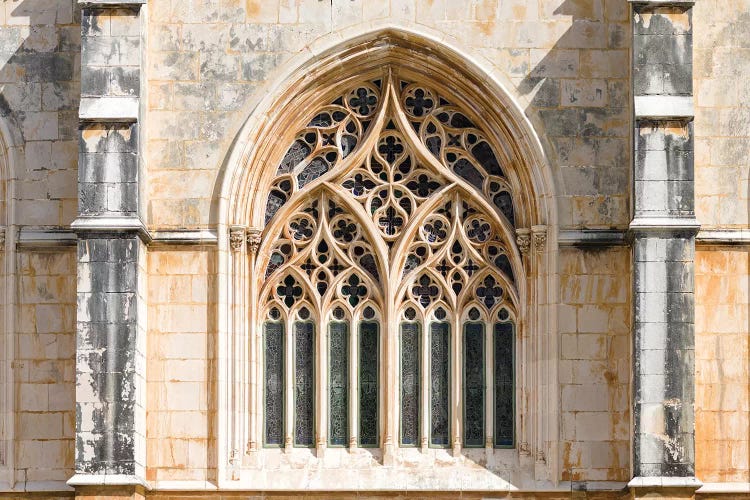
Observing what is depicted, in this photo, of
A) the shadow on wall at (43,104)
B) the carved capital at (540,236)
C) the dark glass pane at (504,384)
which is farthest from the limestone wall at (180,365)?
the carved capital at (540,236)

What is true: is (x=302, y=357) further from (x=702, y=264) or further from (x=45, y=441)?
(x=702, y=264)

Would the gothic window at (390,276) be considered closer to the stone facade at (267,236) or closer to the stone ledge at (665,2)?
the stone facade at (267,236)

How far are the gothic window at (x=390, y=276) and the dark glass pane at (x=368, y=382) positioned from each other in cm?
2

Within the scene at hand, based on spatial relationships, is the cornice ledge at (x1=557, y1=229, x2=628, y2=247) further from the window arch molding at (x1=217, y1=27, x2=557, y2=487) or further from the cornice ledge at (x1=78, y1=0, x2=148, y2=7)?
the cornice ledge at (x1=78, y1=0, x2=148, y2=7)

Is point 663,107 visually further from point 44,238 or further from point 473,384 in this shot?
point 44,238

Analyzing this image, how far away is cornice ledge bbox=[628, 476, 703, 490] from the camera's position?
73.6 feet

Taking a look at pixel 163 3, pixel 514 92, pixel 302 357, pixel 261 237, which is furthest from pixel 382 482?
pixel 163 3

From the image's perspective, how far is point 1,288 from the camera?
23953mm

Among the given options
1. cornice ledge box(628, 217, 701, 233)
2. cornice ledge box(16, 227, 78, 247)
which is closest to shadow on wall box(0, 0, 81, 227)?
cornice ledge box(16, 227, 78, 247)

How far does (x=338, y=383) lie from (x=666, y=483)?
4.43 metres

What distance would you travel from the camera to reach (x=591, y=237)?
23.7 m

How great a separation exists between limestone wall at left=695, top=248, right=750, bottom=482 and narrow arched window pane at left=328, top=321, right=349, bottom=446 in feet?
14.5

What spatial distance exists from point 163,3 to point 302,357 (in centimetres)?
485

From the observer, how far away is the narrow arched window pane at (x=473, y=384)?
24.1 meters
